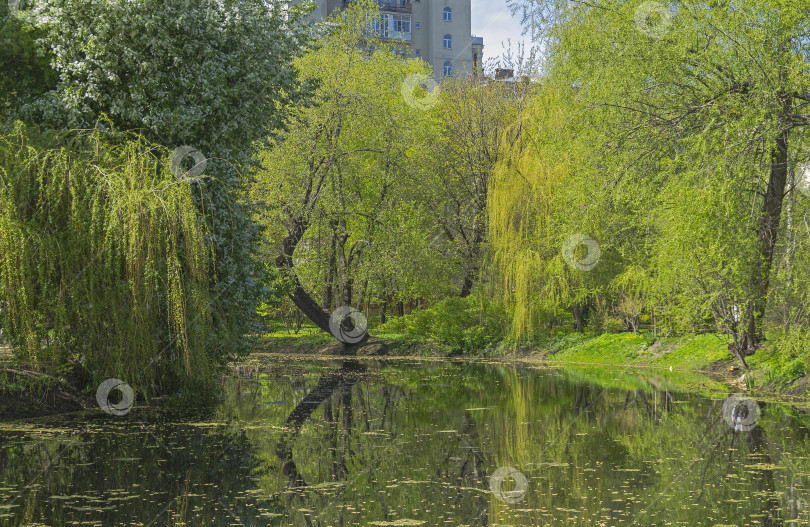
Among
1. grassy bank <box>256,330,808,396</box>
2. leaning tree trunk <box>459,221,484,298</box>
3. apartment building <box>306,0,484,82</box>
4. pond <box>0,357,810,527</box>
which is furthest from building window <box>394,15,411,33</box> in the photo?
pond <box>0,357,810,527</box>

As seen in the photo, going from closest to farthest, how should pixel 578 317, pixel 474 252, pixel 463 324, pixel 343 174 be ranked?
pixel 343 174 < pixel 578 317 < pixel 463 324 < pixel 474 252

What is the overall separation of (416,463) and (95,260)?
208 inches

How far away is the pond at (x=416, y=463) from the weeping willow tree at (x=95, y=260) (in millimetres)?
1196

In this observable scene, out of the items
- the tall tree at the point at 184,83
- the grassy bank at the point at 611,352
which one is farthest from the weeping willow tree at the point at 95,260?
the grassy bank at the point at 611,352

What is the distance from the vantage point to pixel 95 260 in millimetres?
11281

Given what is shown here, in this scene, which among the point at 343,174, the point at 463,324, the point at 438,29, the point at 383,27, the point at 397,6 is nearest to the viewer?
the point at 343,174

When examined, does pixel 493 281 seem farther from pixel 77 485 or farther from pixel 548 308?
pixel 77 485

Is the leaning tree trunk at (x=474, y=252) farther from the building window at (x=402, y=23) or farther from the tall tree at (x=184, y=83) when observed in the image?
the building window at (x=402, y=23)

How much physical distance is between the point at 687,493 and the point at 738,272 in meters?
8.06

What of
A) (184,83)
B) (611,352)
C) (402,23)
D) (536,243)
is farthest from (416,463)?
(402,23)

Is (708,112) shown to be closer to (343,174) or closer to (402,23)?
(343,174)

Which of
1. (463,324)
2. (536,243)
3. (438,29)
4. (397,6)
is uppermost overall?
(397,6)

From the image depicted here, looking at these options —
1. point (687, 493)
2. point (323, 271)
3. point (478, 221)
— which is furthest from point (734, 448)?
point (478, 221)

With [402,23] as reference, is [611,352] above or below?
below
